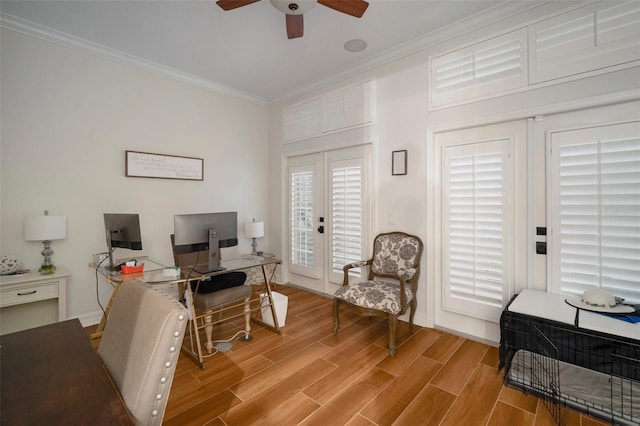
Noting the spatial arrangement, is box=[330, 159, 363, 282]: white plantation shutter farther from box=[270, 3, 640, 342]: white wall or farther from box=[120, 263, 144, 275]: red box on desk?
box=[120, 263, 144, 275]: red box on desk

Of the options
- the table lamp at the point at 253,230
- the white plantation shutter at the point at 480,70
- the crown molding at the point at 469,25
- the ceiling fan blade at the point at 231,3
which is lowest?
the table lamp at the point at 253,230

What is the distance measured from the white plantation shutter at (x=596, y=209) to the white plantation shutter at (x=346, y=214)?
1868 mm

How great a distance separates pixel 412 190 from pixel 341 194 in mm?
987

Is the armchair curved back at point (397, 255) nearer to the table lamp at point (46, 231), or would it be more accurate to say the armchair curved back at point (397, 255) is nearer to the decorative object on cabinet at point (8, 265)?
the table lamp at point (46, 231)

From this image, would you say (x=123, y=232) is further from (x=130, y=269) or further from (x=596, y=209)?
(x=596, y=209)

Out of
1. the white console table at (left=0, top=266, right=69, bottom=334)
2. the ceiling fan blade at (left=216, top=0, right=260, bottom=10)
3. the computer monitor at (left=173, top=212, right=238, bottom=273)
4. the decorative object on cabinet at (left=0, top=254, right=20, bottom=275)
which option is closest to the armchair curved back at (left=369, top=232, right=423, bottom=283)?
the computer monitor at (left=173, top=212, right=238, bottom=273)

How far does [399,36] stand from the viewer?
9.40 feet

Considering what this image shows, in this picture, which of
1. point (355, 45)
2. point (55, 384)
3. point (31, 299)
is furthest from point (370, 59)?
point (31, 299)

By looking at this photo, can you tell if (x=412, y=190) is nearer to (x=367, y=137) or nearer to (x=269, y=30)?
(x=367, y=137)

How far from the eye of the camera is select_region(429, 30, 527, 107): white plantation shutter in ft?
7.89

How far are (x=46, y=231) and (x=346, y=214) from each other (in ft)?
9.91

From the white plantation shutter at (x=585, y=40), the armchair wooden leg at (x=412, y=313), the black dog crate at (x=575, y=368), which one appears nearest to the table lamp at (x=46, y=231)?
the armchair wooden leg at (x=412, y=313)

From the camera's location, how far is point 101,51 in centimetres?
302

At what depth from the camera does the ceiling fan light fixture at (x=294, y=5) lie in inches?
77.5
